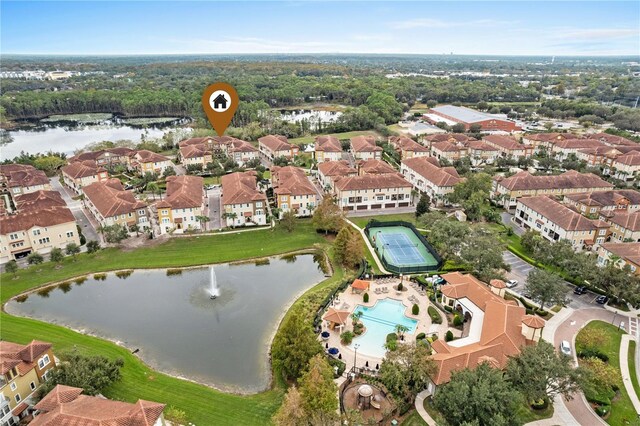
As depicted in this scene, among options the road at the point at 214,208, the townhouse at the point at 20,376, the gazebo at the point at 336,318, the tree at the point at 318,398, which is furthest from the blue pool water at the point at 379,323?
the road at the point at 214,208

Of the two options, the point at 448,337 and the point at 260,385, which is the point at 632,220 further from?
the point at 260,385

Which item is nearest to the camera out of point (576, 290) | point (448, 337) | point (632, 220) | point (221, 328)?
point (448, 337)

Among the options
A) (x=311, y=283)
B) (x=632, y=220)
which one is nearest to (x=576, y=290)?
(x=632, y=220)

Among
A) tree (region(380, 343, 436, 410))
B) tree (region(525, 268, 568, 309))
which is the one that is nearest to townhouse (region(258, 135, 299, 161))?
tree (region(525, 268, 568, 309))

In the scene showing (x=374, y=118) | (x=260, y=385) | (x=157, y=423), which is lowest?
(x=260, y=385)

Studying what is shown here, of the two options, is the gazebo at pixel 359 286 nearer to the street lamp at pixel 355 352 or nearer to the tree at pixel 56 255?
the street lamp at pixel 355 352

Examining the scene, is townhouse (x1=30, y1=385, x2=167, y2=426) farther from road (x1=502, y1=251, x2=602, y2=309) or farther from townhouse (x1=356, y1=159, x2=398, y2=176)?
townhouse (x1=356, y1=159, x2=398, y2=176)

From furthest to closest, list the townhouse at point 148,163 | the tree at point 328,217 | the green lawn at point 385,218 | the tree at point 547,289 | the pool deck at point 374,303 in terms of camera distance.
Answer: the townhouse at point 148,163, the green lawn at point 385,218, the tree at point 328,217, the tree at point 547,289, the pool deck at point 374,303
